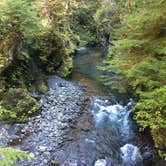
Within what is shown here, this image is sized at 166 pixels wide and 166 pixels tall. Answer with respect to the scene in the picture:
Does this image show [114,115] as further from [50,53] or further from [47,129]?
[50,53]

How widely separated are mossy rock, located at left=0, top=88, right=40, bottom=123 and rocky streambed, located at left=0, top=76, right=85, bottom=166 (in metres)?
0.25

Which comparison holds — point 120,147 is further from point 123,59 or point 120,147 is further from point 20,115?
point 20,115

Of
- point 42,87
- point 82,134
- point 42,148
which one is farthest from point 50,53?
point 42,148

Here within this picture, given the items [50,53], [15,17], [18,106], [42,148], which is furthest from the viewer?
[50,53]

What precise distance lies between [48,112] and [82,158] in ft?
10.2

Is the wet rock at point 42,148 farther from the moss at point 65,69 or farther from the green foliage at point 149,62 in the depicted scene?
the moss at point 65,69

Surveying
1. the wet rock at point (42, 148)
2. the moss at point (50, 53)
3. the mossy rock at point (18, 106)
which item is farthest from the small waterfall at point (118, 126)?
the moss at point (50, 53)

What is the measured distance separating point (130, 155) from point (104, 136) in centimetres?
127

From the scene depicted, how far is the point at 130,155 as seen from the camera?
7406 millimetres

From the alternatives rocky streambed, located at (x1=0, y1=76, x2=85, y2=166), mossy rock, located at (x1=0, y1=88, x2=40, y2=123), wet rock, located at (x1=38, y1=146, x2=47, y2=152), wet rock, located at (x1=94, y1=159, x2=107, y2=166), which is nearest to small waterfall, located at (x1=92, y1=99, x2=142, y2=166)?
wet rock, located at (x1=94, y1=159, x2=107, y2=166)

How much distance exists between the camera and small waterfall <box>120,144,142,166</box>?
7.20 metres

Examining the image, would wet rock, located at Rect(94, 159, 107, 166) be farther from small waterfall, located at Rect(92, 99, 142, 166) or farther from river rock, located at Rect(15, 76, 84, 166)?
river rock, located at Rect(15, 76, 84, 166)

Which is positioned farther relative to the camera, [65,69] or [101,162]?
[65,69]

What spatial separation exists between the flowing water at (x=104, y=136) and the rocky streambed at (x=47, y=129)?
1.20ft
